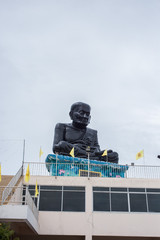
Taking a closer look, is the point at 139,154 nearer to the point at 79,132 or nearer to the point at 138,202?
the point at 138,202

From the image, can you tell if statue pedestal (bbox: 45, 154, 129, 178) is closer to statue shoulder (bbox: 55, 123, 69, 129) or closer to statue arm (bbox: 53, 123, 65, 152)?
statue arm (bbox: 53, 123, 65, 152)

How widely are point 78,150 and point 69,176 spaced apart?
5352 millimetres

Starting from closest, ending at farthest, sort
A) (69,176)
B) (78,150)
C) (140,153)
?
(69,176), (140,153), (78,150)

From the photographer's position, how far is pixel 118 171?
22.9m

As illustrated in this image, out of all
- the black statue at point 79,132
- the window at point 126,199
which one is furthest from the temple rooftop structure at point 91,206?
the black statue at point 79,132

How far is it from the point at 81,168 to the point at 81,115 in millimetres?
5944

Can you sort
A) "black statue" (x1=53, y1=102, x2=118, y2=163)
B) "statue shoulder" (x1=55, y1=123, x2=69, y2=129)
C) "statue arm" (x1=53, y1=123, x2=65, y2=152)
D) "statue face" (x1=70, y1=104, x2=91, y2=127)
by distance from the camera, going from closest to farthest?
"black statue" (x1=53, y1=102, x2=118, y2=163) → "statue arm" (x1=53, y1=123, x2=65, y2=152) → "statue face" (x1=70, y1=104, x2=91, y2=127) → "statue shoulder" (x1=55, y1=123, x2=69, y2=129)

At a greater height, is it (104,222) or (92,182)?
(92,182)

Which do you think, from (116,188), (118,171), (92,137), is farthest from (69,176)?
(92,137)

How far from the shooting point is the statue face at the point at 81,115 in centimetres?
2728

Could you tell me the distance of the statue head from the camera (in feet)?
89.6

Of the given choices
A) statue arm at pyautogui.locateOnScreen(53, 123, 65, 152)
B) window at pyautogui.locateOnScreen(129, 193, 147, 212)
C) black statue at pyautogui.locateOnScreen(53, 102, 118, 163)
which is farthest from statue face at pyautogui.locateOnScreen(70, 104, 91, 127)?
window at pyautogui.locateOnScreen(129, 193, 147, 212)

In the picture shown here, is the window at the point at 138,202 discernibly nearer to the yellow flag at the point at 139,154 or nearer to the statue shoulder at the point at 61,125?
the yellow flag at the point at 139,154

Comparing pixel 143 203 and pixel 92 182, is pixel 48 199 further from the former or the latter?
pixel 143 203
